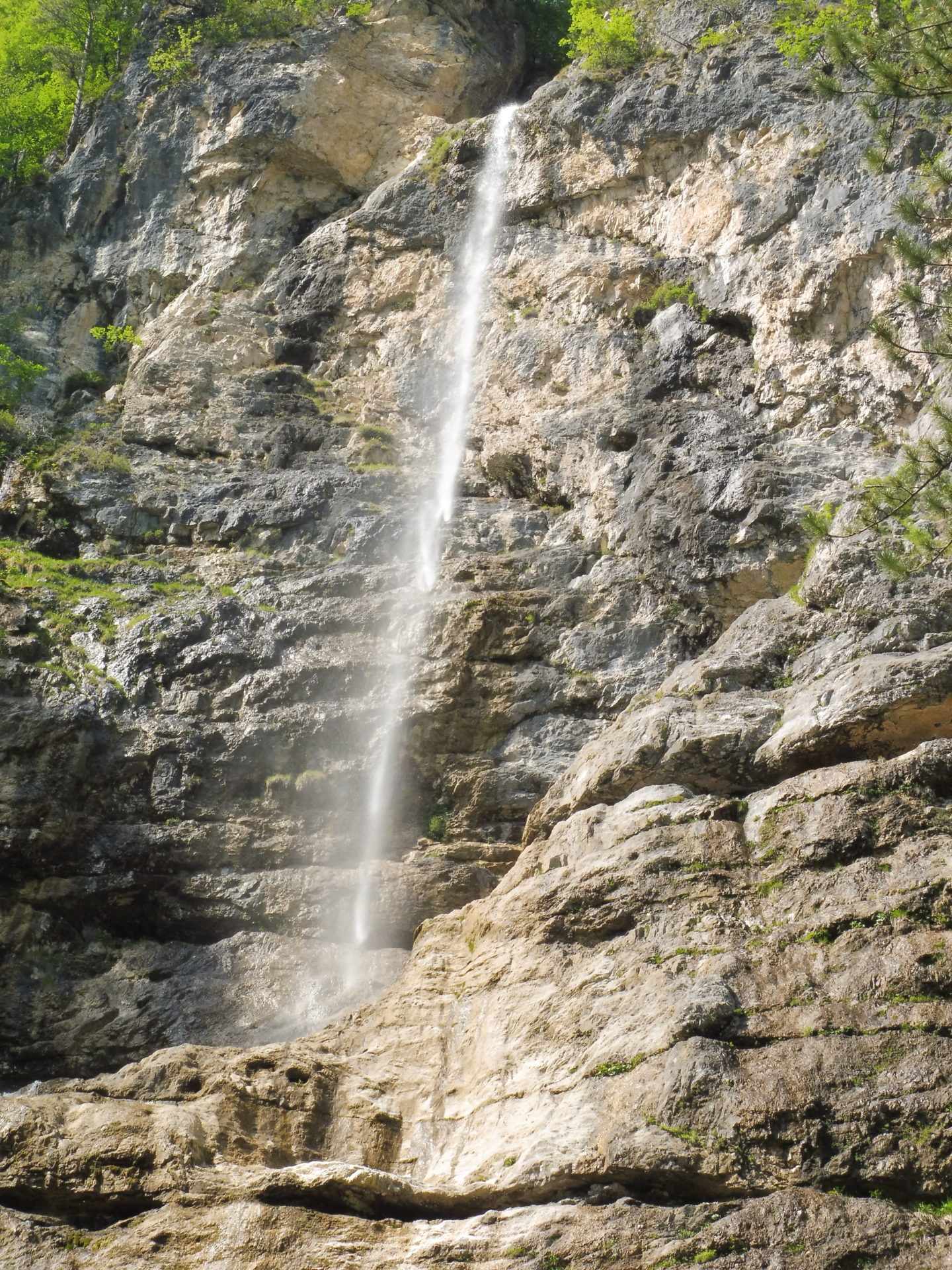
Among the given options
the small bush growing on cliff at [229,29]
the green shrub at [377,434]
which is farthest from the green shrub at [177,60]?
the green shrub at [377,434]

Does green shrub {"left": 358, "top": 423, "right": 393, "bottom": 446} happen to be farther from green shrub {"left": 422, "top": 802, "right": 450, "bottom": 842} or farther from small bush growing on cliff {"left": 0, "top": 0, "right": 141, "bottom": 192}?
small bush growing on cliff {"left": 0, "top": 0, "right": 141, "bottom": 192}

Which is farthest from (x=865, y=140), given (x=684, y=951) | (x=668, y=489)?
(x=684, y=951)

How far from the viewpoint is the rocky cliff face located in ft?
24.2

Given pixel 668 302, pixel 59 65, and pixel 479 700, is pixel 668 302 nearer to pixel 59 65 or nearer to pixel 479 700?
pixel 479 700

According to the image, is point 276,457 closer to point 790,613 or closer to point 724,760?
point 790,613

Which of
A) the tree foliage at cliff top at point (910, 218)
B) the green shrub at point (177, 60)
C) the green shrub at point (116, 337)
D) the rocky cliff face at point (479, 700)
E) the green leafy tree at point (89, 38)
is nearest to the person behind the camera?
the rocky cliff face at point (479, 700)

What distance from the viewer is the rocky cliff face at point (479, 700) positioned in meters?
7.39

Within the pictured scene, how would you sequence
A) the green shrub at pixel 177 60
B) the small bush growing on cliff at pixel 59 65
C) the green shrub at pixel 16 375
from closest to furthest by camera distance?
1. the green shrub at pixel 16 375
2. the green shrub at pixel 177 60
3. the small bush growing on cliff at pixel 59 65

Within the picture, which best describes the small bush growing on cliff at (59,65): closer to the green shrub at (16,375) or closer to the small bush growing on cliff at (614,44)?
the green shrub at (16,375)

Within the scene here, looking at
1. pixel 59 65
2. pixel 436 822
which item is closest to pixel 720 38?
pixel 436 822

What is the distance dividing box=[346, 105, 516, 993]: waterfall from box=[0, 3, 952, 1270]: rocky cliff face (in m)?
0.26

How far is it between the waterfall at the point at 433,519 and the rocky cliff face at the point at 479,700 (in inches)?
10.3

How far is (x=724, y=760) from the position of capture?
10125 mm

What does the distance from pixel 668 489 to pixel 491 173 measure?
830 cm
